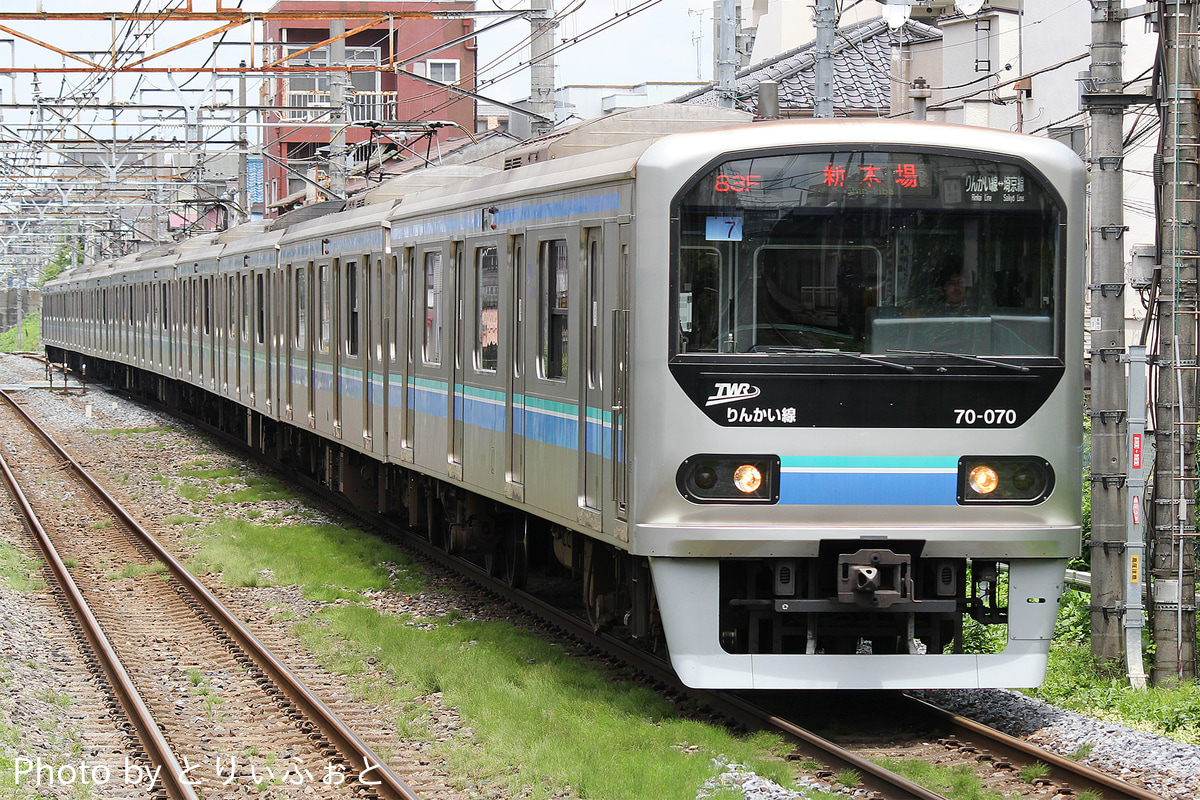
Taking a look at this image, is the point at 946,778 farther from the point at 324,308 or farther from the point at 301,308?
the point at 301,308

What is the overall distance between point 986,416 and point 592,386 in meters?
1.95

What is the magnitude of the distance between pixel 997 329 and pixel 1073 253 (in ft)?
1.60

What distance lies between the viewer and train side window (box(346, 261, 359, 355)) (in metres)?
13.7

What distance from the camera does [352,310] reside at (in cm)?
1392

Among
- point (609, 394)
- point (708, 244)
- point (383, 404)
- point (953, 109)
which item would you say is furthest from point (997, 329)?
point (953, 109)

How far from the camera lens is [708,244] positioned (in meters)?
7.02

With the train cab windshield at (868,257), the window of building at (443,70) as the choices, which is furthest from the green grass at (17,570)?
the window of building at (443,70)

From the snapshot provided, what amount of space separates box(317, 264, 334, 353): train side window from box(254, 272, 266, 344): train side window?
11.9 ft

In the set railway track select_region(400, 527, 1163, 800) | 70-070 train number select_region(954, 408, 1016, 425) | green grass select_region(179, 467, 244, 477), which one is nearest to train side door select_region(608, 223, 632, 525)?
railway track select_region(400, 527, 1163, 800)

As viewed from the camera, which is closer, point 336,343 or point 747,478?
point 747,478

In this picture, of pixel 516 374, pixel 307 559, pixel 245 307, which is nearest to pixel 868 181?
pixel 516 374

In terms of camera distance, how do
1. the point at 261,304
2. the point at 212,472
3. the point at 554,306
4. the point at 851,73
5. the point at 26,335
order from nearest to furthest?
the point at 554,306, the point at 261,304, the point at 212,472, the point at 851,73, the point at 26,335

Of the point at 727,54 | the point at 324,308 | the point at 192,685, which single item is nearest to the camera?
the point at 192,685

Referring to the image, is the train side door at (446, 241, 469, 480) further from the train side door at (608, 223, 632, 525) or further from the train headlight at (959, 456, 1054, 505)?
the train headlight at (959, 456, 1054, 505)
